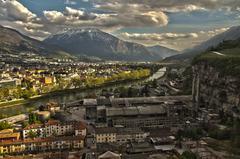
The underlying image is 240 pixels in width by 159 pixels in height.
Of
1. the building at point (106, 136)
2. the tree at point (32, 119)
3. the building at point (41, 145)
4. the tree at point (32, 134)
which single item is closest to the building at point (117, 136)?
the building at point (106, 136)

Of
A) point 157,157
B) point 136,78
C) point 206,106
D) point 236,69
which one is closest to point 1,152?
point 157,157

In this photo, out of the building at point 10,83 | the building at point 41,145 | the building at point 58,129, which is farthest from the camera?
the building at point 10,83

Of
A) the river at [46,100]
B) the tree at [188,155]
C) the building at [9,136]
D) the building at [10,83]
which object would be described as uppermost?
the building at [10,83]

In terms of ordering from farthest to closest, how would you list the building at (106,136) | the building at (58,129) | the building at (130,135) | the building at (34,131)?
the building at (58,129) → the building at (34,131) → the building at (130,135) → the building at (106,136)

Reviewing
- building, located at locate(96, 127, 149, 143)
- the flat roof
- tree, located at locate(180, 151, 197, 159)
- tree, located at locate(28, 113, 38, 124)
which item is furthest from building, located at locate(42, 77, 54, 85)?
tree, located at locate(180, 151, 197, 159)

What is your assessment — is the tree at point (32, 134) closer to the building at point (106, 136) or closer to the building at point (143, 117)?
the building at point (106, 136)

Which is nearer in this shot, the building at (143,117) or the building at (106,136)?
the building at (106,136)

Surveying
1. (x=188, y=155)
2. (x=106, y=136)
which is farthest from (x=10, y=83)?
(x=188, y=155)

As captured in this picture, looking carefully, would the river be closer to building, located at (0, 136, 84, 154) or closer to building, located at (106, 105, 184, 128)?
building, located at (106, 105, 184, 128)

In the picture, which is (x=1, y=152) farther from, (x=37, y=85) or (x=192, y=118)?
(x=37, y=85)

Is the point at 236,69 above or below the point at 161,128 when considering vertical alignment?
above

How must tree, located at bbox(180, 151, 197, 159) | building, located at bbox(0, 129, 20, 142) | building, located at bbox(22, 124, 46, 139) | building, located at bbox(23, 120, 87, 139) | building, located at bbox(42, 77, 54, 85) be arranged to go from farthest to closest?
building, located at bbox(42, 77, 54, 85) → building, located at bbox(23, 120, 87, 139) → building, located at bbox(22, 124, 46, 139) → building, located at bbox(0, 129, 20, 142) → tree, located at bbox(180, 151, 197, 159)
